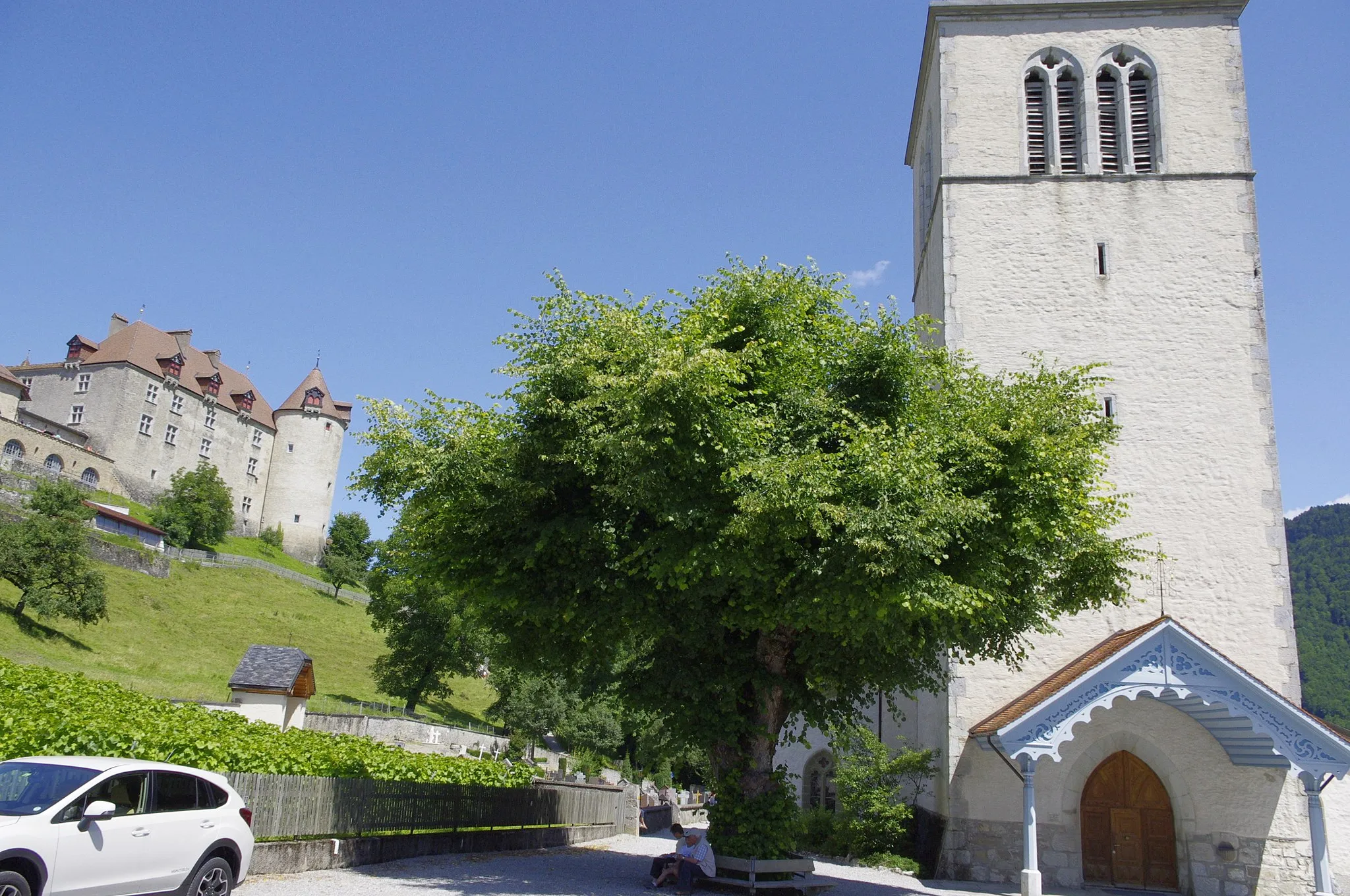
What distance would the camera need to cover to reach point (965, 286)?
23516 millimetres

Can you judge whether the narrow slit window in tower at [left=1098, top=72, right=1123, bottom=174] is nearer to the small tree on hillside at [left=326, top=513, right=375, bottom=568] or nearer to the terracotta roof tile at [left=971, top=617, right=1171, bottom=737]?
the terracotta roof tile at [left=971, top=617, right=1171, bottom=737]

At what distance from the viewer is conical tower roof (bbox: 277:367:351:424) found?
120125 millimetres

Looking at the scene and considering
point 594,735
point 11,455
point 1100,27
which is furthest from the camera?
point 11,455

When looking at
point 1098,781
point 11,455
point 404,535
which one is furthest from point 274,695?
point 11,455

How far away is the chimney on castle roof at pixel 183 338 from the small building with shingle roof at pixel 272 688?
100307 mm

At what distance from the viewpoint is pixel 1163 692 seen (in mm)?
16984

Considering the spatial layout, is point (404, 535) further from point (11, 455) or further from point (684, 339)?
point (11, 455)

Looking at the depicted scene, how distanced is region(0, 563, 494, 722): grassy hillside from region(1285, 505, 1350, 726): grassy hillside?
71947mm

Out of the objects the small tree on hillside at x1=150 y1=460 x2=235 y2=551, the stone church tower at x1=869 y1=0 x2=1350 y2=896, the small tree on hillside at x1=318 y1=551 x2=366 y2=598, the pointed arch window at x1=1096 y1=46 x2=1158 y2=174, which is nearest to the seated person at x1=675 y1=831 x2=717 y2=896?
the stone church tower at x1=869 y1=0 x2=1350 y2=896

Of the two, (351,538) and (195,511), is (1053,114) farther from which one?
(351,538)

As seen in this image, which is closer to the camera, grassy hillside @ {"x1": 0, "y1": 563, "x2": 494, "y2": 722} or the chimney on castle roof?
grassy hillside @ {"x1": 0, "y1": 563, "x2": 494, "y2": 722}

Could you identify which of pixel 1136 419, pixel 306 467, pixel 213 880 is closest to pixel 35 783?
pixel 213 880

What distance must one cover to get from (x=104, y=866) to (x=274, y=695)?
13.1 m

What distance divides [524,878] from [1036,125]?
2072 centimetres
